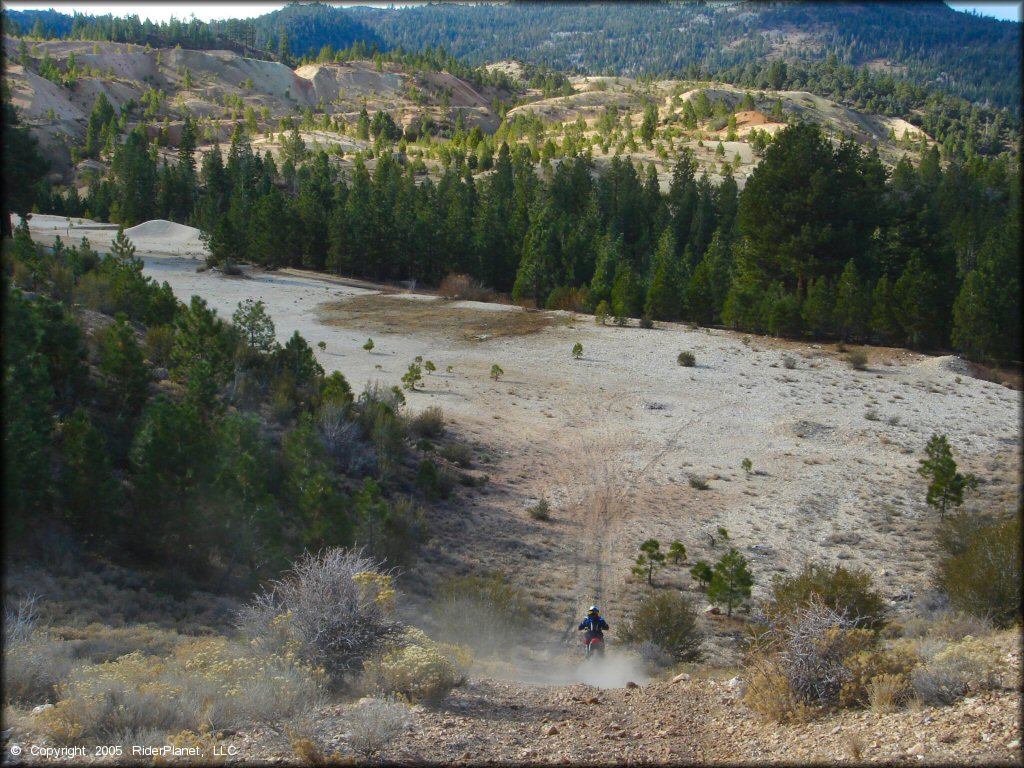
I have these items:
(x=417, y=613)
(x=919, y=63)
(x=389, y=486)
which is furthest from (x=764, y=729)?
(x=919, y=63)

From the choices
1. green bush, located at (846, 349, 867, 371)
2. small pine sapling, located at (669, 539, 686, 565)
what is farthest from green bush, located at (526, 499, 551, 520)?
green bush, located at (846, 349, 867, 371)

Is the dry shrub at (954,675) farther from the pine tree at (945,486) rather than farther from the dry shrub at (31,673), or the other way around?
the pine tree at (945,486)

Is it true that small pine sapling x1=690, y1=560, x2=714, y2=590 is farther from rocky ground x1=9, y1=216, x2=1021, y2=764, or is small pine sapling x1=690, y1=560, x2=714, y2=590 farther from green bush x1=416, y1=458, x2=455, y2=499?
green bush x1=416, y1=458, x2=455, y2=499

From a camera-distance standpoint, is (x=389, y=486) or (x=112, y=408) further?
(x=389, y=486)


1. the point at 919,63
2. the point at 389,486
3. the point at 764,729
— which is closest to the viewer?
the point at 764,729

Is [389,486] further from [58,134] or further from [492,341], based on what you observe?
[58,134]

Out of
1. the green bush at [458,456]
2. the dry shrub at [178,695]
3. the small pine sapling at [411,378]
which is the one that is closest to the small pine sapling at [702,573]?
the green bush at [458,456]

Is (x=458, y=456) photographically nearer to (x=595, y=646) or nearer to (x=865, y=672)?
(x=595, y=646)

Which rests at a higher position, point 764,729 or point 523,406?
point 764,729
